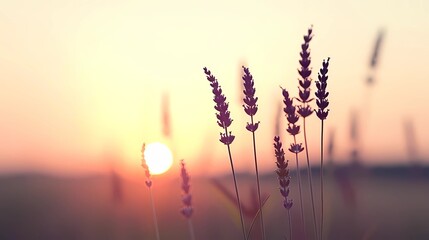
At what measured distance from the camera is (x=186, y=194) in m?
2.60

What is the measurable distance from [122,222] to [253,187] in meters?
1.97

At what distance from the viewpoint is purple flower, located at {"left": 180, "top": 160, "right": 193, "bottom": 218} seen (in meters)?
2.56

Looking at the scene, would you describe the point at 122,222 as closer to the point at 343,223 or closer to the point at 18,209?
the point at 18,209

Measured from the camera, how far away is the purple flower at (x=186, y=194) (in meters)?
2.56

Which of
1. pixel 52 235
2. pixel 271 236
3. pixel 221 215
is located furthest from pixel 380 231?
pixel 52 235

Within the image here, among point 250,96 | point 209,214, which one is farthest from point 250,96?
point 209,214

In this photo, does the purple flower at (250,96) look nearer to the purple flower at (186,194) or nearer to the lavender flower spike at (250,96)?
the lavender flower spike at (250,96)

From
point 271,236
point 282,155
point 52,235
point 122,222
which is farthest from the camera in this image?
point 122,222

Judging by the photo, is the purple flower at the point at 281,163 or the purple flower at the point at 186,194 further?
the purple flower at the point at 186,194

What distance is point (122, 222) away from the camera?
181 inches

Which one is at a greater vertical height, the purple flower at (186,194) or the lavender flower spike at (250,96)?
the lavender flower spike at (250,96)

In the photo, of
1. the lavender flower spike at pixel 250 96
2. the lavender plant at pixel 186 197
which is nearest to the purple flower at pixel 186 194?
the lavender plant at pixel 186 197

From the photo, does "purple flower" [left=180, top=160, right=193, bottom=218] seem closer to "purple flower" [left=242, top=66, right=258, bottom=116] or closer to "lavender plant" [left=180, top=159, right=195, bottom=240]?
"lavender plant" [left=180, top=159, right=195, bottom=240]

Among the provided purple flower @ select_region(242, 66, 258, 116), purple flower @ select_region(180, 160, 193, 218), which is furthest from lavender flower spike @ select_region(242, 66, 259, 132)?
purple flower @ select_region(180, 160, 193, 218)
